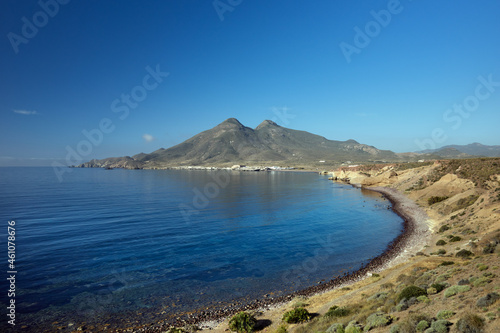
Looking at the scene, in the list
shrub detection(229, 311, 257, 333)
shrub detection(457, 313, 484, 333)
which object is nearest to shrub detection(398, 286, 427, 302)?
shrub detection(457, 313, 484, 333)

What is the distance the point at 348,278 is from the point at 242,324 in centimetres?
1423

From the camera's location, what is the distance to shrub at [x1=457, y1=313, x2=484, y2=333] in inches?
402

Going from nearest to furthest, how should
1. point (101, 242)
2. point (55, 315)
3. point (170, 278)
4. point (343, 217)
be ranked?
point (55, 315) < point (170, 278) < point (101, 242) < point (343, 217)

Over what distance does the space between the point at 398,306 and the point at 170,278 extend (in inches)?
795

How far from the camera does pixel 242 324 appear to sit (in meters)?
17.0

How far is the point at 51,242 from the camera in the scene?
36.5 meters

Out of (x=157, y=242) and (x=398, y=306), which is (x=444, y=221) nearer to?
(x=398, y=306)

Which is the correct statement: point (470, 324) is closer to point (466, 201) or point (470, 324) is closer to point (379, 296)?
point (379, 296)

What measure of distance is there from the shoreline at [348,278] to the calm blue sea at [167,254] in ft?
4.19

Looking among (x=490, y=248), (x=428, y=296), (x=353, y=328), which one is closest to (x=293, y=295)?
(x=353, y=328)

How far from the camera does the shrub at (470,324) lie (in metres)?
10.2

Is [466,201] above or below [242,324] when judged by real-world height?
above

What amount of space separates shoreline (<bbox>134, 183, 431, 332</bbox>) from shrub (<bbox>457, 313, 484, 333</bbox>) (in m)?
13.1

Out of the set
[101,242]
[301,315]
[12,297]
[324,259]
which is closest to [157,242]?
[101,242]
